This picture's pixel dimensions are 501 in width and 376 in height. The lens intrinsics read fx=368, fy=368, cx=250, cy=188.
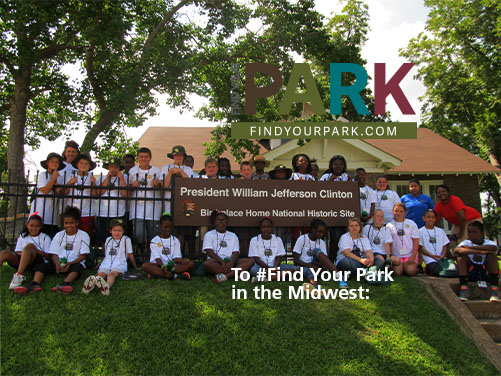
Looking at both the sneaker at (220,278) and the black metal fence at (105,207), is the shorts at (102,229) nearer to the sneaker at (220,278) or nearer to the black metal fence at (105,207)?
the black metal fence at (105,207)

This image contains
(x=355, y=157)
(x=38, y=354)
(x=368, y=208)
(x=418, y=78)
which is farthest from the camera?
(x=418, y=78)

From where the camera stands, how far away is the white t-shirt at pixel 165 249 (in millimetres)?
5633

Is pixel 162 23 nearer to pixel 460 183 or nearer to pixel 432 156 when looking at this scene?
pixel 432 156

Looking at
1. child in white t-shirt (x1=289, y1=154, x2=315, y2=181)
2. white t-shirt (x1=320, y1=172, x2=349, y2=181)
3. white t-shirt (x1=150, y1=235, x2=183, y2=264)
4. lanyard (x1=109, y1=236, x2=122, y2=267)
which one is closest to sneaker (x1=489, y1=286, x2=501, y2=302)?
→ white t-shirt (x1=320, y1=172, x2=349, y2=181)

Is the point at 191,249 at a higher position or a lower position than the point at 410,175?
lower

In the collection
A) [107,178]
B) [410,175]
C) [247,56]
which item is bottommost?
[107,178]

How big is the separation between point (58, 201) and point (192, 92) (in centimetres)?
799

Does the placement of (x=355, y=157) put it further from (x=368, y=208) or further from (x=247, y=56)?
(x=368, y=208)

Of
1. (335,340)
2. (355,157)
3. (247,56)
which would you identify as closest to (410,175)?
(355,157)

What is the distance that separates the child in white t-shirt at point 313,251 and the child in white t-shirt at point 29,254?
12.6 ft

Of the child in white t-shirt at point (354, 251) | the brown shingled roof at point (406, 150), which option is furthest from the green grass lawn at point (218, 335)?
the brown shingled roof at point (406, 150)

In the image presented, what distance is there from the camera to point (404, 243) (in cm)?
638

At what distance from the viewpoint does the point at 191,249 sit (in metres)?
6.40

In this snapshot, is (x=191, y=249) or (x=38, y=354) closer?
(x=38, y=354)
